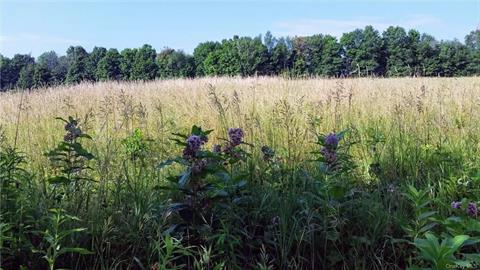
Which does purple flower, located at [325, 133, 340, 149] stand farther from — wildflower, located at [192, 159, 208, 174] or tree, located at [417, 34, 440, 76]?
tree, located at [417, 34, 440, 76]

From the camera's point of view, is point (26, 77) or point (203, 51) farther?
point (203, 51)

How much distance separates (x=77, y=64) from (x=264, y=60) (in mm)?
13799

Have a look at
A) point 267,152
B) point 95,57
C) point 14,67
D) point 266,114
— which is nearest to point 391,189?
point 267,152

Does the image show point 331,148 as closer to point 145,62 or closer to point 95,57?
point 95,57

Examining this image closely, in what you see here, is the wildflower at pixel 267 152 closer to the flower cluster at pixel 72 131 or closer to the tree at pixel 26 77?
the flower cluster at pixel 72 131

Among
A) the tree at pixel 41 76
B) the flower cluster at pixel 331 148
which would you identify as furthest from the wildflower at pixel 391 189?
the tree at pixel 41 76

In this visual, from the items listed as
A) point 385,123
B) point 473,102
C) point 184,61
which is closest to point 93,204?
point 385,123

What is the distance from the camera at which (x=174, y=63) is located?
3152 cm

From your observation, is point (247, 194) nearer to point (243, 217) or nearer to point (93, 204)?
point (243, 217)

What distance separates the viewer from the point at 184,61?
36.5 meters

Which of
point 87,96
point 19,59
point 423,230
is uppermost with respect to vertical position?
point 19,59

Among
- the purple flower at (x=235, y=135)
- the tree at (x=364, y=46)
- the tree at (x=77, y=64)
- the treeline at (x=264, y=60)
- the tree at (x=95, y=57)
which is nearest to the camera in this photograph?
the purple flower at (x=235, y=135)

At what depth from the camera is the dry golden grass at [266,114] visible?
4039 millimetres

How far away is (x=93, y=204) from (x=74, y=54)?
15.4 metres
